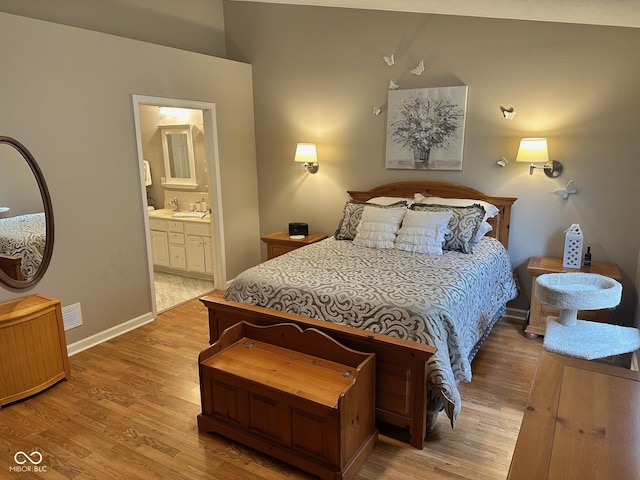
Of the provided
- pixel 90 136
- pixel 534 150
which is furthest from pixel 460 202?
pixel 90 136

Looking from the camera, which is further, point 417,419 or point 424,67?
point 424,67

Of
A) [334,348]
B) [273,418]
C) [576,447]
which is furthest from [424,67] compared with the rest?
[576,447]

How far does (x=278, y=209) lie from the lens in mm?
5320

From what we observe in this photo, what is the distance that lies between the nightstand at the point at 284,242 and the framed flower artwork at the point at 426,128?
3.67 feet

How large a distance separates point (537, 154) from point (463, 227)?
831 millimetres

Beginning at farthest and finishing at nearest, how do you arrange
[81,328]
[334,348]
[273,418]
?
1. [81,328]
2. [334,348]
3. [273,418]

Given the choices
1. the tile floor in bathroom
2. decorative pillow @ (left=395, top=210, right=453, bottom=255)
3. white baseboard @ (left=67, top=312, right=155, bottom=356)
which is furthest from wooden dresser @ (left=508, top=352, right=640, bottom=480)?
the tile floor in bathroom

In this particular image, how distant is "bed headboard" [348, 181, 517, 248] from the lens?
4.00 metres

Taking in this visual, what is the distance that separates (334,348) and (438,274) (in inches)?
37.9

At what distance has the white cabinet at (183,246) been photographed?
17.2 feet

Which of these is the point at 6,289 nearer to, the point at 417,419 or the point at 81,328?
the point at 81,328

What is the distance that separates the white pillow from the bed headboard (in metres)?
0.07

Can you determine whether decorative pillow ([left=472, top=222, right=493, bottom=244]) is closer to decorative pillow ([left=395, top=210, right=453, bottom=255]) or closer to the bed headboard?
the bed headboard

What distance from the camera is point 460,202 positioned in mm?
3949
